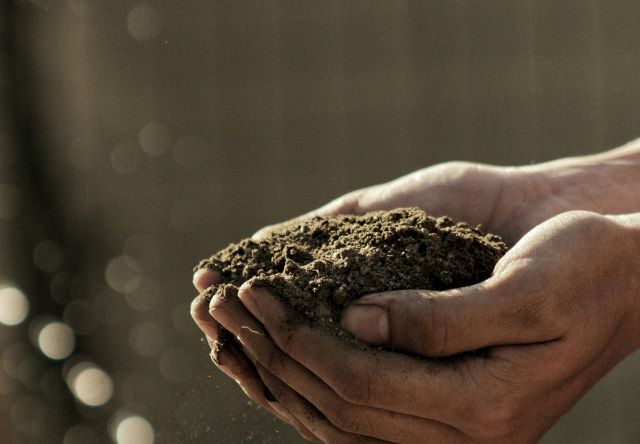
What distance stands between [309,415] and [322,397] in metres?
0.12

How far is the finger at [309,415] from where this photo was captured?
1297 mm

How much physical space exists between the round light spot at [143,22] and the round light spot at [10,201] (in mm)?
1485

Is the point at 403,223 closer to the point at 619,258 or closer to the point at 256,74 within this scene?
the point at 619,258

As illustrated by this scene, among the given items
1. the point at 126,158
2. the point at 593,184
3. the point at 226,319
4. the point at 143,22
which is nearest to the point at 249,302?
the point at 226,319

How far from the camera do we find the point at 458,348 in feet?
3.94

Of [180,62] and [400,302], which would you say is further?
[180,62]

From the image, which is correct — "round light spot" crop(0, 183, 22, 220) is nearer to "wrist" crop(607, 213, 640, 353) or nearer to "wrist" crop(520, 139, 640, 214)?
"wrist" crop(520, 139, 640, 214)

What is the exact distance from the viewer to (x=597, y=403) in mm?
3307

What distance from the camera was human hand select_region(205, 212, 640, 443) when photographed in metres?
1.17

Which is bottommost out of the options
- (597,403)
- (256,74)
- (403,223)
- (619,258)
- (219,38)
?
(597,403)

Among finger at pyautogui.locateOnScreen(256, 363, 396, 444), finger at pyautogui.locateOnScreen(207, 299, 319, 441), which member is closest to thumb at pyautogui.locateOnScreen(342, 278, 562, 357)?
finger at pyautogui.locateOnScreen(256, 363, 396, 444)

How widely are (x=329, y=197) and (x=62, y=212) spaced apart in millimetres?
2124

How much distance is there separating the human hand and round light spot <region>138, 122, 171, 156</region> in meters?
2.81

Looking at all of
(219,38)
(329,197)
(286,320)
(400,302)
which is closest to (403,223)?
(400,302)
